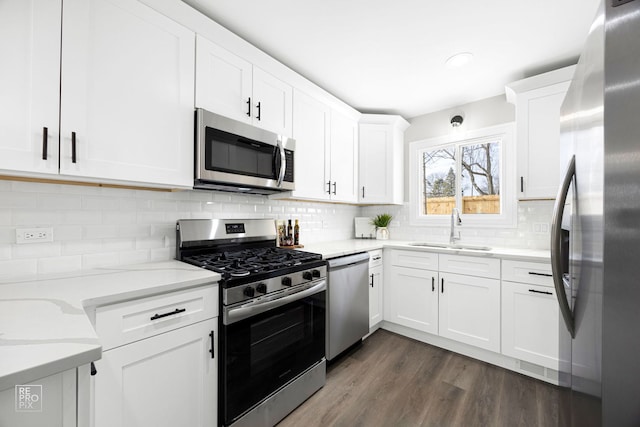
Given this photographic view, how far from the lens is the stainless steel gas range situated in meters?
1.42

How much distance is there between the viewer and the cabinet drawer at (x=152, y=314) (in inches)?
42.2

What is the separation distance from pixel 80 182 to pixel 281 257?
1227mm

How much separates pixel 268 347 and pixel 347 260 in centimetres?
100

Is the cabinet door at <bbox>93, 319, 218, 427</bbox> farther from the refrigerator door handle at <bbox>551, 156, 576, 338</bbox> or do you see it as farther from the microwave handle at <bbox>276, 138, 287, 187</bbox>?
the refrigerator door handle at <bbox>551, 156, 576, 338</bbox>

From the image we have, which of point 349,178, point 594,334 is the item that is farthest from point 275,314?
point 349,178

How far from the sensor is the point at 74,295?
3.37 feet

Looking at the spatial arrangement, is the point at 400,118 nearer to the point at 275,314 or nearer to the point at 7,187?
the point at 275,314

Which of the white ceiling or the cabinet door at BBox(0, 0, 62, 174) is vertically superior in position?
the white ceiling

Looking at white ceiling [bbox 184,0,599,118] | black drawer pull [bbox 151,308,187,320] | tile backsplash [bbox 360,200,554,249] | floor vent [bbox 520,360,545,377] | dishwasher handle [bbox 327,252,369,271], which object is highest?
white ceiling [bbox 184,0,599,118]

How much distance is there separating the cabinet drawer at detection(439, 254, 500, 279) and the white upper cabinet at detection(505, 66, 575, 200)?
68 cm

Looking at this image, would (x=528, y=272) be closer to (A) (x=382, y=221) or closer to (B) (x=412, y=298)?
(B) (x=412, y=298)

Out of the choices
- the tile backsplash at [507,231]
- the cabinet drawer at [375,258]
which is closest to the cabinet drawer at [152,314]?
the cabinet drawer at [375,258]

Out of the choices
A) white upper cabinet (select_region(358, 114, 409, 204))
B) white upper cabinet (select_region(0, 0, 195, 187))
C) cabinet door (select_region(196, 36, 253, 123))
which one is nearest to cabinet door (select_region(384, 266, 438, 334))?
white upper cabinet (select_region(358, 114, 409, 204))

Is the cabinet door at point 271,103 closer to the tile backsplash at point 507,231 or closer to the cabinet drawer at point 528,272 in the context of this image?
the tile backsplash at point 507,231
